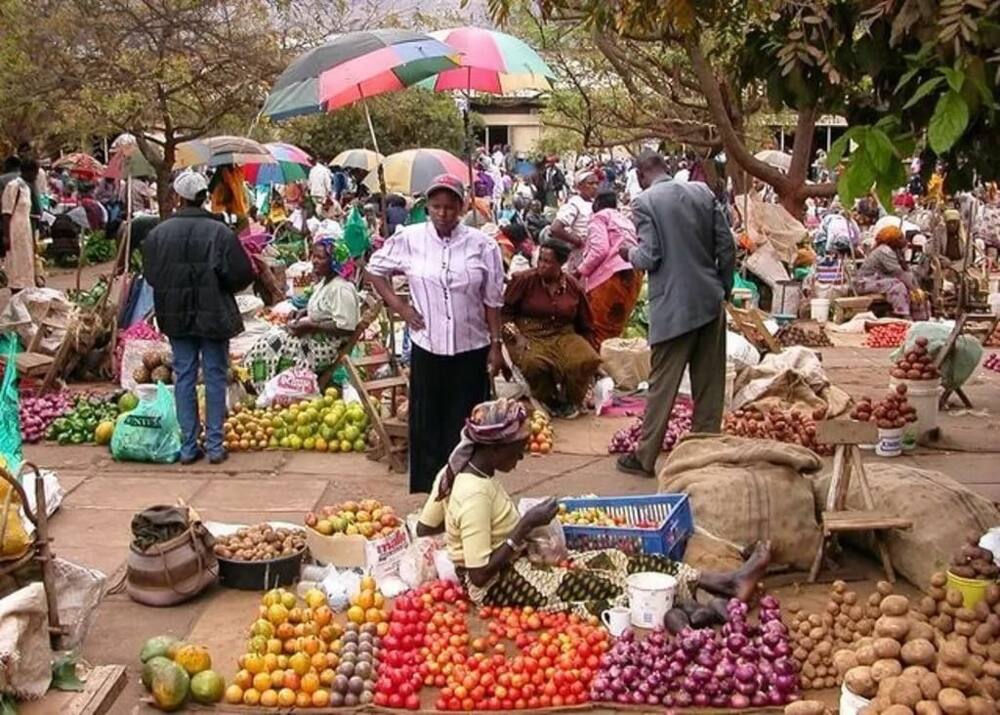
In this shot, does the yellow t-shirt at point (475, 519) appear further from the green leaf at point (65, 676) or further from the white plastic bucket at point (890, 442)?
the white plastic bucket at point (890, 442)

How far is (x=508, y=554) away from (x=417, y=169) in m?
12.0

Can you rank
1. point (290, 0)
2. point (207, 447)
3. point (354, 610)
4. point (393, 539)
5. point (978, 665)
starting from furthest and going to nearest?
point (290, 0) → point (207, 447) → point (393, 539) → point (354, 610) → point (978, 665)

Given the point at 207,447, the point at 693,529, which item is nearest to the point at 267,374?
the point at 207,447

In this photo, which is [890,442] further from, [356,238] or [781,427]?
[356,238]

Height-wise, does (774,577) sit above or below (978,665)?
below

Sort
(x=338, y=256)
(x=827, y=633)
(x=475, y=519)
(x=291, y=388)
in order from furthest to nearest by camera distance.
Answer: (x=338, y=256)
(x=291, y=388)
(x=475, y=519)
(x=827, y=633)

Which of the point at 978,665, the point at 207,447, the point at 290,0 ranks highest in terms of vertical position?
the point at 290,0

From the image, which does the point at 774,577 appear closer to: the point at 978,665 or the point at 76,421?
the point at 978,665

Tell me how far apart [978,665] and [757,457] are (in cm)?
235

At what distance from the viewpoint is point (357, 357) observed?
946cm

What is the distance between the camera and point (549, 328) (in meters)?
9.01

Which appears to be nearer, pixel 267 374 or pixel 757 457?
pixel 757 457

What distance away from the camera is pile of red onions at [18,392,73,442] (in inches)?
343

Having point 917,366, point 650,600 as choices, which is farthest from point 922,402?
point 650,600
